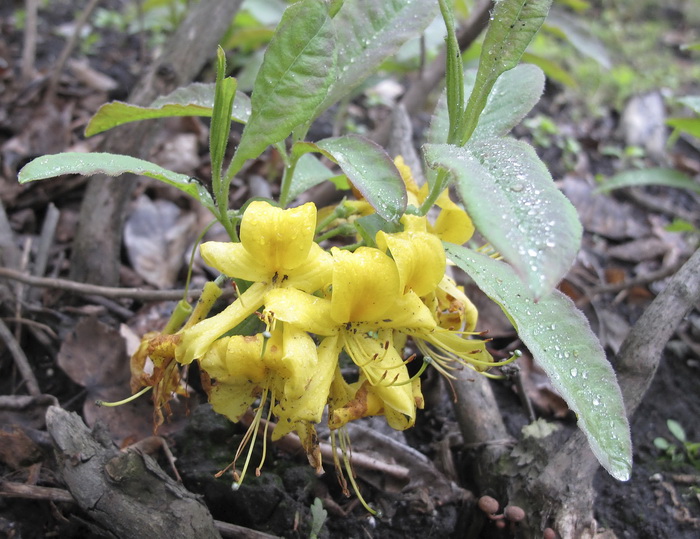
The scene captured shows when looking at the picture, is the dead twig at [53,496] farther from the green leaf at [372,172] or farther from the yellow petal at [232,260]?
the green leaf at [372,172]

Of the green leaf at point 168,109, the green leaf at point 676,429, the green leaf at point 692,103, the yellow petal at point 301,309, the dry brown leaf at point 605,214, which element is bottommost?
the dry brown leaf at point 605,214

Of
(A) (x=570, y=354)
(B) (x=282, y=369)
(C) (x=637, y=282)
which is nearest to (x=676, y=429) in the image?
(C) (x=637, y=282)

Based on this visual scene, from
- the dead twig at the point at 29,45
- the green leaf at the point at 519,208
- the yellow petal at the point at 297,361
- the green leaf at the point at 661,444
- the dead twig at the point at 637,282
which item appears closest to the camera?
the green leaf at the point at 519,208

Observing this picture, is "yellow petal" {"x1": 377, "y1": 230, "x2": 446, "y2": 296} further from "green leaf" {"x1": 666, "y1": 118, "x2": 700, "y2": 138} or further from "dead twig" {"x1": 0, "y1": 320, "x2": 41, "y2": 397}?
"green leaf" {"x1": 666, "y1": 118, "x2": 700, "y2": 138}

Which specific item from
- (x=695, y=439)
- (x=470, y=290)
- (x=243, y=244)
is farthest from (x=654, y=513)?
(x=243, y=244)

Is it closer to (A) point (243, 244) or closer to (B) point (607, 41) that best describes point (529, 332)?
(A) point (243, 244)

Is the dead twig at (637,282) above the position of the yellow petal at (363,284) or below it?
below

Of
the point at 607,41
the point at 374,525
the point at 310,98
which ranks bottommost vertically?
the point at 374,525

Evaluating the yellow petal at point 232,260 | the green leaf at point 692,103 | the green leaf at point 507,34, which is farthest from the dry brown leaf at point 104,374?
the green leaf at point 692,103
